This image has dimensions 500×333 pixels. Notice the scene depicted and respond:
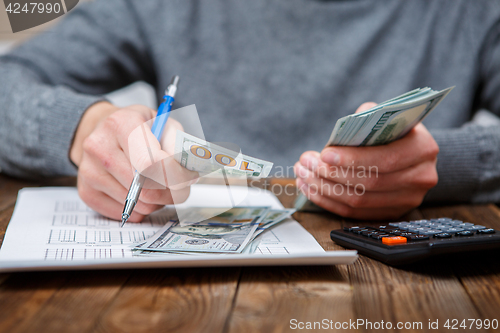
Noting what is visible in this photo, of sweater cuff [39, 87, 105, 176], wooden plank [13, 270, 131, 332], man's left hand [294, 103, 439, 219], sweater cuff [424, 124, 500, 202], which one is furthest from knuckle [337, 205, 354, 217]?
sweater cuff [39, 87, 105, 176]

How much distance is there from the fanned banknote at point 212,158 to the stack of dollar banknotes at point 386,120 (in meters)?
0.12

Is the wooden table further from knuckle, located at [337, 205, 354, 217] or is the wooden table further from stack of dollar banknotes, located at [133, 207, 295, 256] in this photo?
knuckle, located at [337, 205, 354, 217]

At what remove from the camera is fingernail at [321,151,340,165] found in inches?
19.2

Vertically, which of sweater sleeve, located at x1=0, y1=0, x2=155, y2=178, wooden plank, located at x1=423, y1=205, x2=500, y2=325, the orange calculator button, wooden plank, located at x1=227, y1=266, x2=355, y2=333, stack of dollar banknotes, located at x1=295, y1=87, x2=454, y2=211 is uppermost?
sweater sleeve, located at x1=0, y1=0, x2=155, y2=178

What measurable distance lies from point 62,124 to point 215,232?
38 cm

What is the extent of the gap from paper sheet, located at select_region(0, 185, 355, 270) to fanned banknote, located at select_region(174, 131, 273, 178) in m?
0.09

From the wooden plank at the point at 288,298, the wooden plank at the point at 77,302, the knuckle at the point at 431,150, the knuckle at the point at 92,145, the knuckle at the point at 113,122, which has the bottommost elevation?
the wooden plank at the point at 288,298

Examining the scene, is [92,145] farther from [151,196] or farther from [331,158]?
[331,158]

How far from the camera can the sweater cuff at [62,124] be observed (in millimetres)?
624

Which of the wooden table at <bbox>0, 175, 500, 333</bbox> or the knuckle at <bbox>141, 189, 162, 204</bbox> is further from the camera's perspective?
the knuckle at <bbox>141, 189, 162, 204</bbox>

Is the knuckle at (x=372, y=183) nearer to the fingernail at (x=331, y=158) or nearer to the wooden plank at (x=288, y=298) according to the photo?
the fingernail at (x=331, y=158)

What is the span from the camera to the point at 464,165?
0.67 meters

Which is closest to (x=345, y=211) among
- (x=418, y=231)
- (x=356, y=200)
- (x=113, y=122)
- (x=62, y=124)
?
(x=356, y=200)

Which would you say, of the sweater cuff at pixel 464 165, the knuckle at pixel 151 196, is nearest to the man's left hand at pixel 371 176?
the sweater cuff at pixel 464 165
